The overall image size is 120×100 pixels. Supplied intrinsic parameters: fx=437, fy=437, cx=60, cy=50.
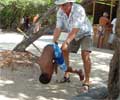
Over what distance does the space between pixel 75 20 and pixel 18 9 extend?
1832 cm

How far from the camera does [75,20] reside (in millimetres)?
6789

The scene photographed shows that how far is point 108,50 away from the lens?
604 inches

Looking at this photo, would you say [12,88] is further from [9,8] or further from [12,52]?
[9,8]

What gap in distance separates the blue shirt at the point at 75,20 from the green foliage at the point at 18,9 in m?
17.3

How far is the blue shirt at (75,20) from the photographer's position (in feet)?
22.3

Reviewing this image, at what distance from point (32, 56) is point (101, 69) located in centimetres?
176

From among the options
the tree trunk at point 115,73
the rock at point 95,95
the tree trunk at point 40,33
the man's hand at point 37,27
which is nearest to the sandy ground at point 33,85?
the rock at point 95,95

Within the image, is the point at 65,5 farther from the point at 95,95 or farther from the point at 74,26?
the point at 95,95

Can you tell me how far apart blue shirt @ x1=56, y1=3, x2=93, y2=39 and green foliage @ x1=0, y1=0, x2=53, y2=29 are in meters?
17.3

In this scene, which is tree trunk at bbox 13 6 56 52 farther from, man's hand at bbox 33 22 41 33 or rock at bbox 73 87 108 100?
rock at bbox 73 87 108 100

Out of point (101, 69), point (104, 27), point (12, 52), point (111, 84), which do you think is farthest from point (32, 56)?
point (104, 27)

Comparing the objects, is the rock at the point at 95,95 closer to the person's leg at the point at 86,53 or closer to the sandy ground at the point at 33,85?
the sandy ground at the point at 33,85

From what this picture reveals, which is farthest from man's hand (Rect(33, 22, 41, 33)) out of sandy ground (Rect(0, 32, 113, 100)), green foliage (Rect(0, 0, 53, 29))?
green foliage (Rect(0, 0, 53, 29))

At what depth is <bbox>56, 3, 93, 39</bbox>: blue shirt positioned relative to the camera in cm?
680
